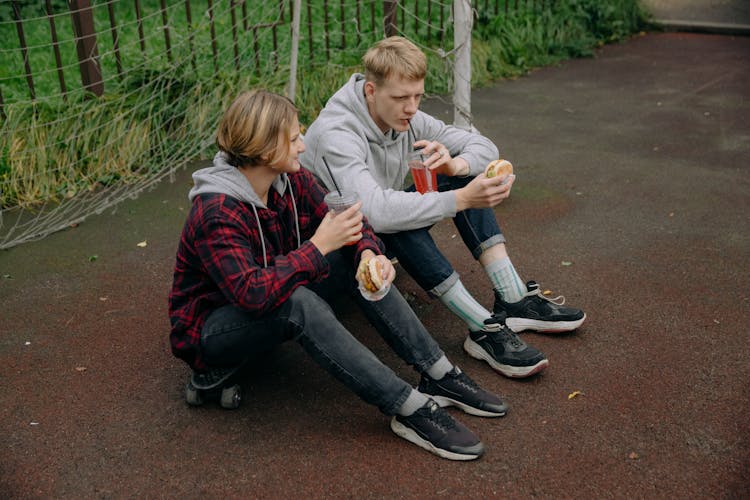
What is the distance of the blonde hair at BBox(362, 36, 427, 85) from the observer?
3158mm

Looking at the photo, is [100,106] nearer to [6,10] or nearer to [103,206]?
[103,206]

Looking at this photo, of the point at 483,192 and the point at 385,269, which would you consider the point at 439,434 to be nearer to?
the point at 385,269

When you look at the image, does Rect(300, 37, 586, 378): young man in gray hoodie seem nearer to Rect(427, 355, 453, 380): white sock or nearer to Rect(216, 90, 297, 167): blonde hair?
Rect(427, 355, 453, 380): white sock

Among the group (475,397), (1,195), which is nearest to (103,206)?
(1,195)

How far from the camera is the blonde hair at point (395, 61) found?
3.16 metres

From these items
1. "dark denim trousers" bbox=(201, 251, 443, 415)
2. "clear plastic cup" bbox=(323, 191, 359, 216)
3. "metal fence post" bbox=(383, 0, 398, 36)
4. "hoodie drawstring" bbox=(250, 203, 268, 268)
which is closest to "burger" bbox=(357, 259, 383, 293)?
"dark denim trousers" bbox=(201, 251, 443, 415)

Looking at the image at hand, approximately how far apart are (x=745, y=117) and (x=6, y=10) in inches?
293

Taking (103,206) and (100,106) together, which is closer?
(103,206)

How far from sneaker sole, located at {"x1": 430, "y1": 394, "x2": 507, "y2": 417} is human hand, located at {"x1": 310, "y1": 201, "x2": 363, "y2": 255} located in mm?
673

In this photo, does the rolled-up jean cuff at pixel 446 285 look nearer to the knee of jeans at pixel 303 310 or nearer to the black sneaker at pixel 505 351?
the black sneaker at pixel 505 351

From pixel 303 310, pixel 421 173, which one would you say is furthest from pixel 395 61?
pixel 303 310

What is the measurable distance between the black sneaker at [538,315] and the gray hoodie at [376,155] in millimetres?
572

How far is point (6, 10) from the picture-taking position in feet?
29.2

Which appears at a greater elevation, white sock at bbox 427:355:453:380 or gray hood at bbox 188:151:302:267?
gray hood at bbox 188:151:302:267
